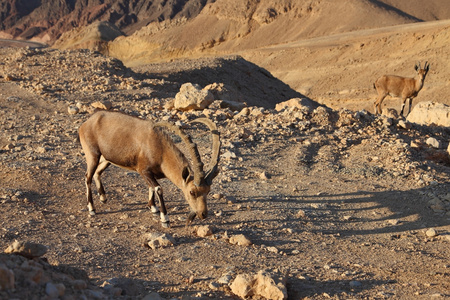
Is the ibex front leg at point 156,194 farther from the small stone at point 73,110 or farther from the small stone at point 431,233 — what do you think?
the small stone at point 73,110

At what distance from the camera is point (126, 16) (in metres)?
122

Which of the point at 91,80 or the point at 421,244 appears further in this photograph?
the point at 91,80

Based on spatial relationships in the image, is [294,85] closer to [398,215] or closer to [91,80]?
[91,80]

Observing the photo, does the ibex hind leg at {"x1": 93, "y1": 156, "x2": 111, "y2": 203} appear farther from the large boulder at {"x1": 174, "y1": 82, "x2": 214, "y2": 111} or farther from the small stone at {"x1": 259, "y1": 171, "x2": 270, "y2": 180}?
the large boulder at {"x1": 174, "y1": 82, "x2": 214, "y2": 111}

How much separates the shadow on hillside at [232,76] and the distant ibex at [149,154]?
14.9 metres

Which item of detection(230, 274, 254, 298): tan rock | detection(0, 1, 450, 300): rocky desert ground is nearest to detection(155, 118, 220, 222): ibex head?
detection(0, 1, 450, 300): rocky desert ground

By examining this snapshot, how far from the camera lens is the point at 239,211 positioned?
791 cm

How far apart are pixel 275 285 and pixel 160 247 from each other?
1.95 meters

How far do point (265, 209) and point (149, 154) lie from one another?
2168 mm

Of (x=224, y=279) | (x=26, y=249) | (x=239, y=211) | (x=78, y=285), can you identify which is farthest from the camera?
(x=239, y=211)

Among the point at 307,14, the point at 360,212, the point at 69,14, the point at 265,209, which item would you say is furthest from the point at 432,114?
the point at 69,14

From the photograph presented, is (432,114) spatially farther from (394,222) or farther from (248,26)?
(248,26)

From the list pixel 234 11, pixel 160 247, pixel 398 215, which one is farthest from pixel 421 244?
pixel 234 11

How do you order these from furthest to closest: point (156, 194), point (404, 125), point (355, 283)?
point (404, 125), point (156, 194), point (355, 283)
